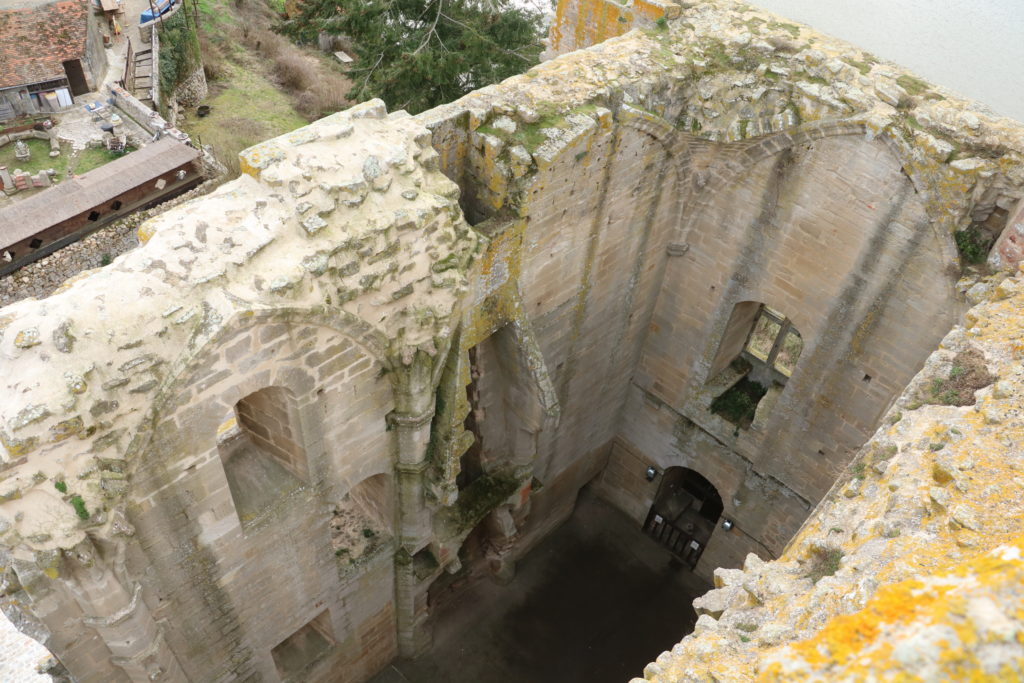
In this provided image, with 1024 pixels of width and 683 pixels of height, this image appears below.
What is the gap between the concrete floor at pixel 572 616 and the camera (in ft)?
42.8

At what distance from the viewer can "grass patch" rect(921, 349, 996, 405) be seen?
706cm

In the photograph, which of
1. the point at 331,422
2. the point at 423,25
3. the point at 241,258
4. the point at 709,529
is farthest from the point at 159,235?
the point at 423,25

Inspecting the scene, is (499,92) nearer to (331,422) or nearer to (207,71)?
(331,422)

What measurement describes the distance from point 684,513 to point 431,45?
10756 mm

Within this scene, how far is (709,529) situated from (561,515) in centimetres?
269

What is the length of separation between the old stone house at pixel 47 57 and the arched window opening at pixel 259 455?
899 inches

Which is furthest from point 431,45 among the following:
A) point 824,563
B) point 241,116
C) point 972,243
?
point 824,563

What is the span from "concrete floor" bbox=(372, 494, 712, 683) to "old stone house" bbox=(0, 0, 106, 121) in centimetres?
2247

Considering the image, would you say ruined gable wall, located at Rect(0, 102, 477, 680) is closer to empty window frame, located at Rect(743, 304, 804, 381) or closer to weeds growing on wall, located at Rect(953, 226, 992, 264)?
weeds growing on wall, located at Rect(953, 226, 992, 264)

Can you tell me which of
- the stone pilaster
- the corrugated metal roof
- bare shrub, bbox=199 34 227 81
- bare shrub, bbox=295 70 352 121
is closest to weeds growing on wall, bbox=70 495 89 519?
the stone pilaster

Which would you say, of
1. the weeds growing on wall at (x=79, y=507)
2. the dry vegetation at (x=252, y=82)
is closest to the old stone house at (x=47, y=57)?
the dry vegetation at (x=252, y=82)

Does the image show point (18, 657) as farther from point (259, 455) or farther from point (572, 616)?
point (572, 616)

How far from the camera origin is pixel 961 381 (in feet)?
23.7

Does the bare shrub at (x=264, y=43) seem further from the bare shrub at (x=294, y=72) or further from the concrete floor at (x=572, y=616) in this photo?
the concrete floor at (x=572, y=616)
